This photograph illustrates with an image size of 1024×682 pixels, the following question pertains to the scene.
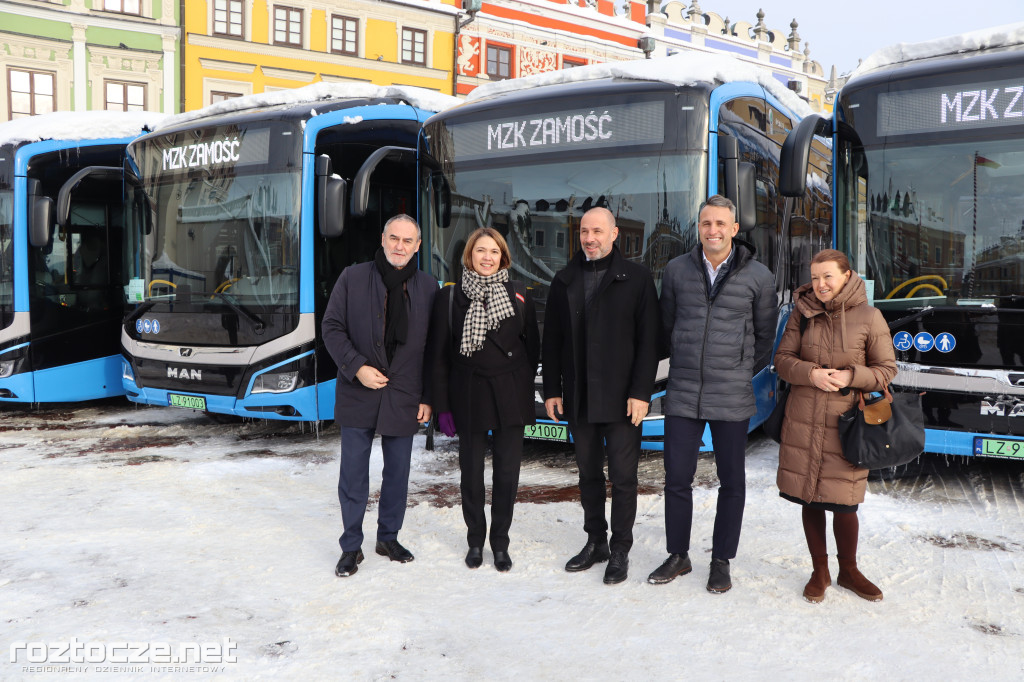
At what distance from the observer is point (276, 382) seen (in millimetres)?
7562

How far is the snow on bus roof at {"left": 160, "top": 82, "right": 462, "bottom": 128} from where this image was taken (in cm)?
807

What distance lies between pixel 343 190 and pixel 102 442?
335 cm

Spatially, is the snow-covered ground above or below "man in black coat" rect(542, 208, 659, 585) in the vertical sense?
below

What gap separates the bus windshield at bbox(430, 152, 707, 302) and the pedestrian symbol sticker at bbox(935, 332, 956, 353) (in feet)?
5.59

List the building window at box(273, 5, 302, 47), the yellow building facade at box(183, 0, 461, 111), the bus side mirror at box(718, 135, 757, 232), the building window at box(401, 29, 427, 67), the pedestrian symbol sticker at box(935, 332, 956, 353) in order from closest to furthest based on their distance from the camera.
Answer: the pedestrian symbol sticker at box(935, 332, 956, 353) < the bus side mirror at box(718, 135, 757, 232) < the yellow building facade at box(183, 0, 461, 111) < the building window at box(273, 5, 302, 47) < the building window at box(401, 29, 427, 67)

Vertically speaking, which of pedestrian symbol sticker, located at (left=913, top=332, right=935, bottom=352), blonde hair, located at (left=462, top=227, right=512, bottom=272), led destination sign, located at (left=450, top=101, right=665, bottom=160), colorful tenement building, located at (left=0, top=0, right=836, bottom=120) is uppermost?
colorful tenement building, located at (left=0, top=0, right=836, bottom=120)

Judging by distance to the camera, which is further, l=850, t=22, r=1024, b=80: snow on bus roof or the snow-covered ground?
l=850, t=22, r=1024, b=80: snow on bus roof

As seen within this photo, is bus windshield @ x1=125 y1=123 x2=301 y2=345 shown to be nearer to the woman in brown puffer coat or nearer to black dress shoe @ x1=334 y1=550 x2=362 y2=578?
black dress shoe @ x1=334 y1=550 x2=362 y2=578

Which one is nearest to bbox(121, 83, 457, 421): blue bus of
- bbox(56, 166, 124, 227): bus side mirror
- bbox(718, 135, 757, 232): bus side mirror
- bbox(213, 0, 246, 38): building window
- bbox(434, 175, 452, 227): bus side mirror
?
bbox(434, 175, 452, 227): bus side mirror

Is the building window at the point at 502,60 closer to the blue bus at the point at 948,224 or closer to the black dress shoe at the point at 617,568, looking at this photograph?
the blue bus at the point at 948,224

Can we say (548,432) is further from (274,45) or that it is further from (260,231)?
(274,45)

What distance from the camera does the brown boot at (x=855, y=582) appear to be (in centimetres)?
404

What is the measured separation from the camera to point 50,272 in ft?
30.2

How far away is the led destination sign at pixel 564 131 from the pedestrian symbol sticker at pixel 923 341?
2.16 m
